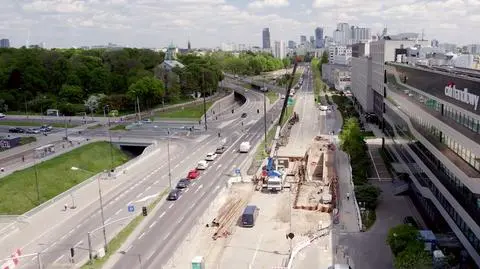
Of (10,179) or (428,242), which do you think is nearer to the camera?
(428,242)

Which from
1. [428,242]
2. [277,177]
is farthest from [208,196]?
[428,242]

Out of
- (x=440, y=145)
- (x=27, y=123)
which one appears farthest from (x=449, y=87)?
(x=27, y=123)

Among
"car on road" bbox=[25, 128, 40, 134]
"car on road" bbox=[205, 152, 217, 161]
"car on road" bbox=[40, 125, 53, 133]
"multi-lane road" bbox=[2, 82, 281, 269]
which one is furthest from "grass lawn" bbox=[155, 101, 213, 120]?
"car on road" bbox=[205, 152, 217, 161]

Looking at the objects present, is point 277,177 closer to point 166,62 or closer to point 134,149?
point 134,149

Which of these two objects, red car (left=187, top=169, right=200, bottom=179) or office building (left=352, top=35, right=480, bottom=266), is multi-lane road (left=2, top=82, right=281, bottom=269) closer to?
red car (left=187, top=169, right=200, bottom=179)

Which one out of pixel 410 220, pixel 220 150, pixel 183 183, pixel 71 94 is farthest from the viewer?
pixel 71 94

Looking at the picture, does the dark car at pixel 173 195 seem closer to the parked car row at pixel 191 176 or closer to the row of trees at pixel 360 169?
the parked car row at pixel 191 176

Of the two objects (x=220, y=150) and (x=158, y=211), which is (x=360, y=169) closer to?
(x=220, y=150)
